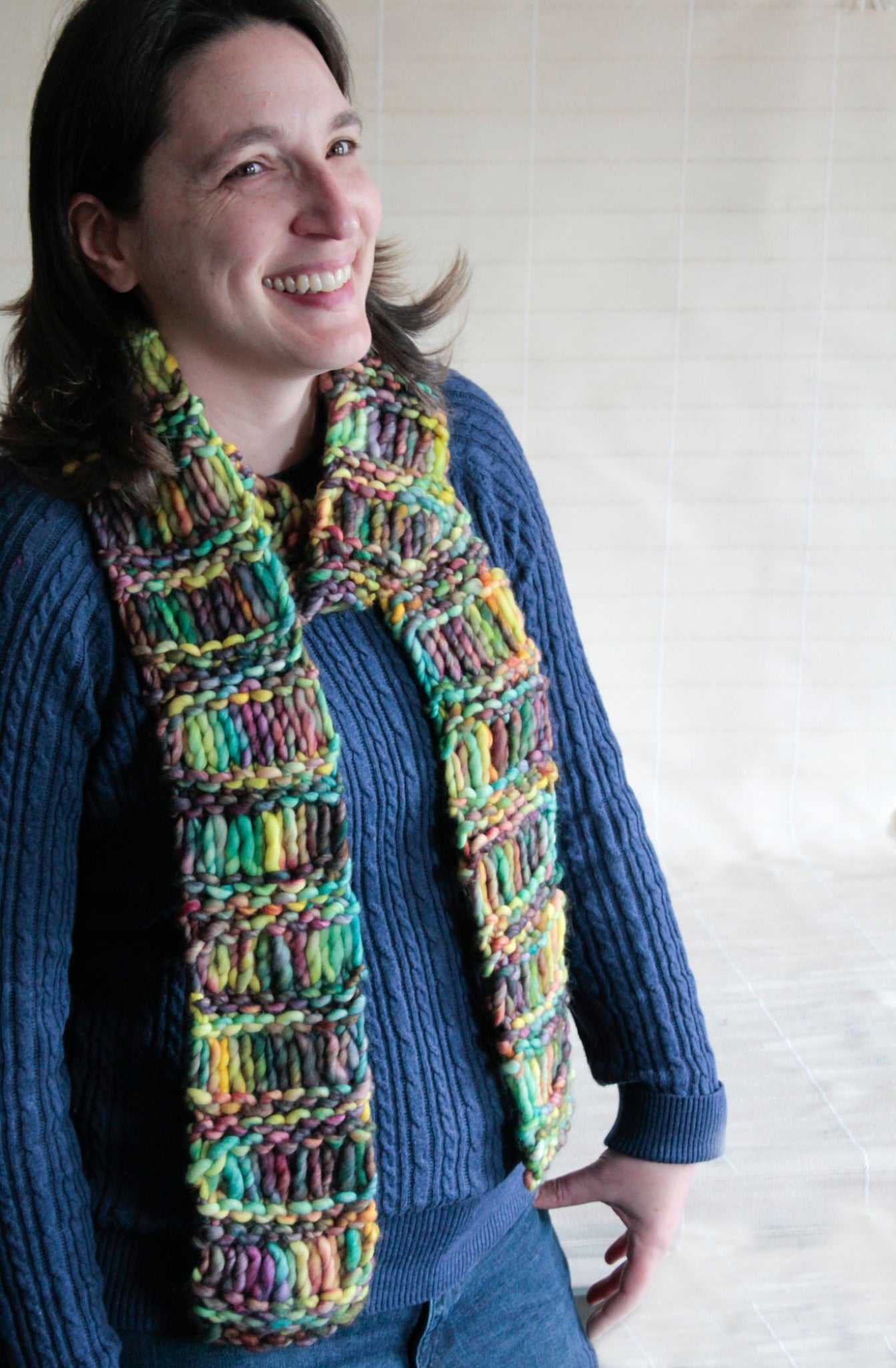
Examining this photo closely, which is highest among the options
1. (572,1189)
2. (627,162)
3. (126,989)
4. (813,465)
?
(627,162)

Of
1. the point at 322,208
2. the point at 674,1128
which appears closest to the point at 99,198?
the point at 322,208

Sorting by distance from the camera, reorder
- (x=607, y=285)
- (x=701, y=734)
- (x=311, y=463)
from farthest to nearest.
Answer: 1. (x=701, y=734)
2. (x=607, y=285)
3. (x=311, y=463)

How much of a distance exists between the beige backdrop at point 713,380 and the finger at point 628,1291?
472 mm

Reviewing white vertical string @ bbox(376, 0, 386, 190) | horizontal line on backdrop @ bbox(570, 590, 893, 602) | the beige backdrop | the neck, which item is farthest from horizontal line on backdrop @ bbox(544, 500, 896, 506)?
the neck

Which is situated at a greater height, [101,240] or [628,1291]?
[101,240]

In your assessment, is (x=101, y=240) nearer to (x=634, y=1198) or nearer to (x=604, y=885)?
(x=604, y=885)

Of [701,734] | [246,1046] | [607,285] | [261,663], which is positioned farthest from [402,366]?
[701,734]

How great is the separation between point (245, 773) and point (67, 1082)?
23 cm

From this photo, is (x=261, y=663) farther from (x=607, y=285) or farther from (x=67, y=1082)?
(x=607, y=285)

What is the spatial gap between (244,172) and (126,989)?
1.71 ft

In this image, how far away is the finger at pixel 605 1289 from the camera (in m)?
1.15

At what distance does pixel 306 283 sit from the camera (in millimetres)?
888

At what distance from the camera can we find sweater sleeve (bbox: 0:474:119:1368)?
854 millimetres

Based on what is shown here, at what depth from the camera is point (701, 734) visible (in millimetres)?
2119
